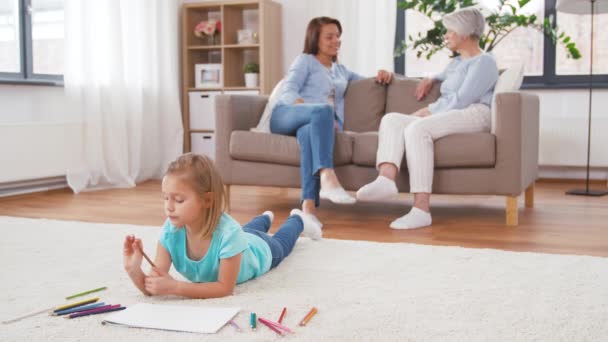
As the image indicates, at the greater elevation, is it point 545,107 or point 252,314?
point 545,107

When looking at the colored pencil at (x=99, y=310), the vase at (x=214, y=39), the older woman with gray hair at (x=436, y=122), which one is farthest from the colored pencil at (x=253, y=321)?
the vase at (x=214, y=39)

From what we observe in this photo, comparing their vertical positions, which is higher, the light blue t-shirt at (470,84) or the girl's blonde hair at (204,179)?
the light blue t-shirt at (470,84)

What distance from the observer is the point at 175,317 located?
1.53m

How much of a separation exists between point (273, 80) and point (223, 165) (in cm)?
211

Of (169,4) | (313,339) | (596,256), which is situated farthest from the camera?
(169,4)

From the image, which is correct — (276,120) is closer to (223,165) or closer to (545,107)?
(223,165)

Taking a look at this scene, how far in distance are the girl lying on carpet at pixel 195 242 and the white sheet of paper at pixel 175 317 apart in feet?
0.25

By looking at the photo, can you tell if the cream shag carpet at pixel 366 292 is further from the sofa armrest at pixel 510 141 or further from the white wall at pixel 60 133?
the white wall at pixel 60 133

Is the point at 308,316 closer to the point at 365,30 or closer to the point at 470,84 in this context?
the point at 470,84

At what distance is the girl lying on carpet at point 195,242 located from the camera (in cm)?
162

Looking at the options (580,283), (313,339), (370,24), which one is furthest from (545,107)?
(313,339)

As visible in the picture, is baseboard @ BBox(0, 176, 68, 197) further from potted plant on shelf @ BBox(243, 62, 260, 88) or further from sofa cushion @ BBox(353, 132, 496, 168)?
sofa cushion @ BBox(353, 132, 496, 168)

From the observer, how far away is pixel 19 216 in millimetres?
3295

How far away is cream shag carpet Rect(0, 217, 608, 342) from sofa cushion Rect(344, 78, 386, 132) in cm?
143
